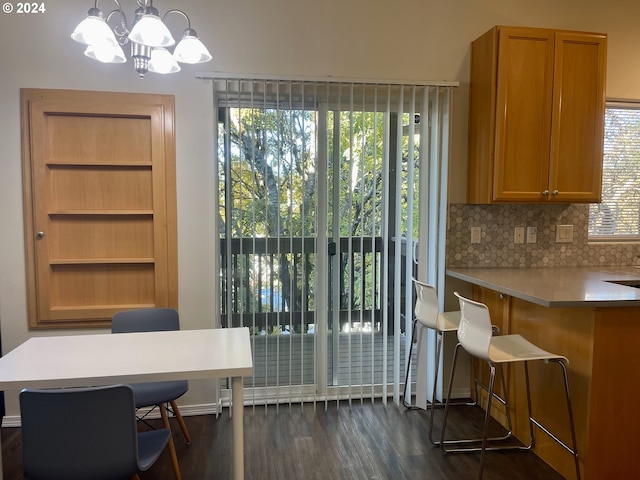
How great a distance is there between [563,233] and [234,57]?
261 cm

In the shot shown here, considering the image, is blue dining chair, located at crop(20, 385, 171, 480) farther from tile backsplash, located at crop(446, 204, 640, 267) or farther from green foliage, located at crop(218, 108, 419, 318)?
tile backsplash, located at crop(446, 204, 640, 267)

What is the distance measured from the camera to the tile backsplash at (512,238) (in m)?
3.01

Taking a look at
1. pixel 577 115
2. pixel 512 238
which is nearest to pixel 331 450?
pixel 512 238

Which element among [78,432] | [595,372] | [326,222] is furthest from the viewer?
[326,222]

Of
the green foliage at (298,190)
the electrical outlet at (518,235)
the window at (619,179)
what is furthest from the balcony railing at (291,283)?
the window at (619,179)

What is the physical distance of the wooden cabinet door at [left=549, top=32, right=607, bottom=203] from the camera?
2.70 meters

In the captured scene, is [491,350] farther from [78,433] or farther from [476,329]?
[78,433]

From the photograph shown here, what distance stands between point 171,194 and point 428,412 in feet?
7.32

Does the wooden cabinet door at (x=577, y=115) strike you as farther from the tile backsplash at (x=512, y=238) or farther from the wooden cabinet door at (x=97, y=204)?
the wooden cabinet door at (x=97, y=204)

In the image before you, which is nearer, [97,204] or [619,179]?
[97,204]

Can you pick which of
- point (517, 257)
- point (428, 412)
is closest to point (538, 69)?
point (517, 257)

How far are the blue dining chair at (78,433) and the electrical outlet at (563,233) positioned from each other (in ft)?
9.69

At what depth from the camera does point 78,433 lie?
1388mm

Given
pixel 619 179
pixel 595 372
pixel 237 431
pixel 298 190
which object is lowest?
pixel 237 431
